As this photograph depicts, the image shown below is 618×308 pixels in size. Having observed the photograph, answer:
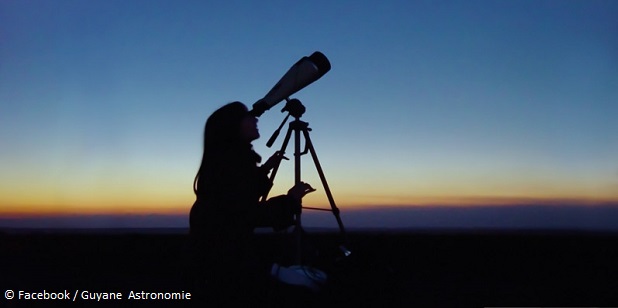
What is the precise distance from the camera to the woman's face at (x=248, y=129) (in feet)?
7.34

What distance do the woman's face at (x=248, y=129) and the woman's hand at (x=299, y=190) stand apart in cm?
25

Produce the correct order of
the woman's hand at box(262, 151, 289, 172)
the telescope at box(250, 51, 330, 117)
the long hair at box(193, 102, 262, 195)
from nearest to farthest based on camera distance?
the long hair at box(193, 102, 262, 195)
the telescope at box(250, 51, 330, 117)
the woman's hand at box(262, 151, 289, 172)

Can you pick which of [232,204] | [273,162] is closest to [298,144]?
[273,162]

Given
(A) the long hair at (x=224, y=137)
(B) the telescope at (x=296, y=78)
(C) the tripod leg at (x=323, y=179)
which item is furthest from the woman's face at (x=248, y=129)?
(C) the tripod leg at (x=323, y=179)

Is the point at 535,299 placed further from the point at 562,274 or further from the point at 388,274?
the point at 388,274

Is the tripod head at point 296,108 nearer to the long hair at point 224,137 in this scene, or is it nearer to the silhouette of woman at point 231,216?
the long hair at point 224,137

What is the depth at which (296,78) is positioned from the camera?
249 cm

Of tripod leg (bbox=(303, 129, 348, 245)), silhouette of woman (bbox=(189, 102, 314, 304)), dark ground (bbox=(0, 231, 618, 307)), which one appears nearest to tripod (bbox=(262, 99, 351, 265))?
tripod leg (bbox=(303, 129, 348, 245))

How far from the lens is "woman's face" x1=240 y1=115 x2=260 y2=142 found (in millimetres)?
2236

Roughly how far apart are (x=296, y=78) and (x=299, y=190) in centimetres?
52

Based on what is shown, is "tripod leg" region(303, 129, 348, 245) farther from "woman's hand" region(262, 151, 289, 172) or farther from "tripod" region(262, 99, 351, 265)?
"woman's hand" region(262, 151, 289, 172)

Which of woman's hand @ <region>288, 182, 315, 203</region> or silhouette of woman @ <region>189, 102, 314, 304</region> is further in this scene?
woman's hand @ <region>288, 182, 315, 203</region>

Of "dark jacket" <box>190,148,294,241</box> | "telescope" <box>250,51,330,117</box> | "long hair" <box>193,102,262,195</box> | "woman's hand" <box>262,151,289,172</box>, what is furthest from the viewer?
"woman's hand" <box>262,151,289,172</box>

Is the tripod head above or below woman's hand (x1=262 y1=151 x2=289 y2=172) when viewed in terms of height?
above
